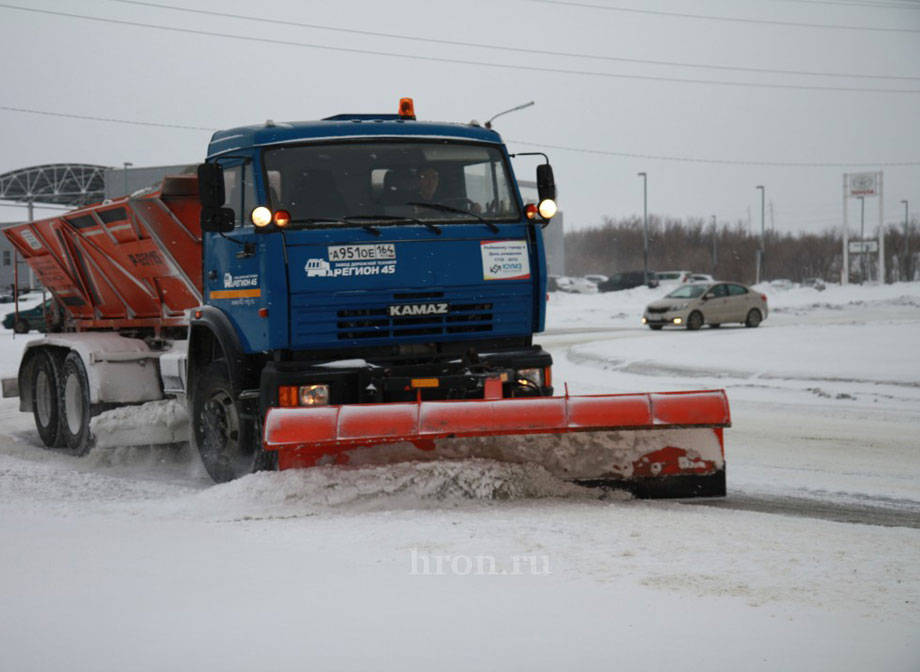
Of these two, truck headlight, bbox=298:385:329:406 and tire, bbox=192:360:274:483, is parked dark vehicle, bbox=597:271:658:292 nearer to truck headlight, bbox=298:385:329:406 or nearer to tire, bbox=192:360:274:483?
tire, bbox=192:360:274:483

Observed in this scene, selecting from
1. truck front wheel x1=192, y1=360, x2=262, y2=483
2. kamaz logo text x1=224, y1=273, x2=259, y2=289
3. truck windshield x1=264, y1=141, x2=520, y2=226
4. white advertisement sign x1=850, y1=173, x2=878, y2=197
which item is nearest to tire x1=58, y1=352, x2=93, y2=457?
truck front wheel x1=192, y1=360, x2=262, y2=483

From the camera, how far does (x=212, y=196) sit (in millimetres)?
7934

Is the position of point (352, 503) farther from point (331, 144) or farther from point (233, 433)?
point (331, 144)

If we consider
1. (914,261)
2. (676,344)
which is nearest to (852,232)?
(914,261)

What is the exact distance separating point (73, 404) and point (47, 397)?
872 millimetres

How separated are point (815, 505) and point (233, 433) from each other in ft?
14.0

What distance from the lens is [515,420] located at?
6.86 meters

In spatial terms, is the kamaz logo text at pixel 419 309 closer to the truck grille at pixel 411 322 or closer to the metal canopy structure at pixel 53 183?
the truck grille at pixel 411 322

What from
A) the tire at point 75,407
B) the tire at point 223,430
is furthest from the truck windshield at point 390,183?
the tire at point 75,407

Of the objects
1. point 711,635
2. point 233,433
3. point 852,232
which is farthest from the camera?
point 852,232

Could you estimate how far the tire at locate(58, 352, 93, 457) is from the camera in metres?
10.8

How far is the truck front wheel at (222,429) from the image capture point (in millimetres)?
7969

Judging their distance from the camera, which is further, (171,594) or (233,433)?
(233,433)

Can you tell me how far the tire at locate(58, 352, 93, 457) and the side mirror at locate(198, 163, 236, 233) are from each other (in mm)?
3578
